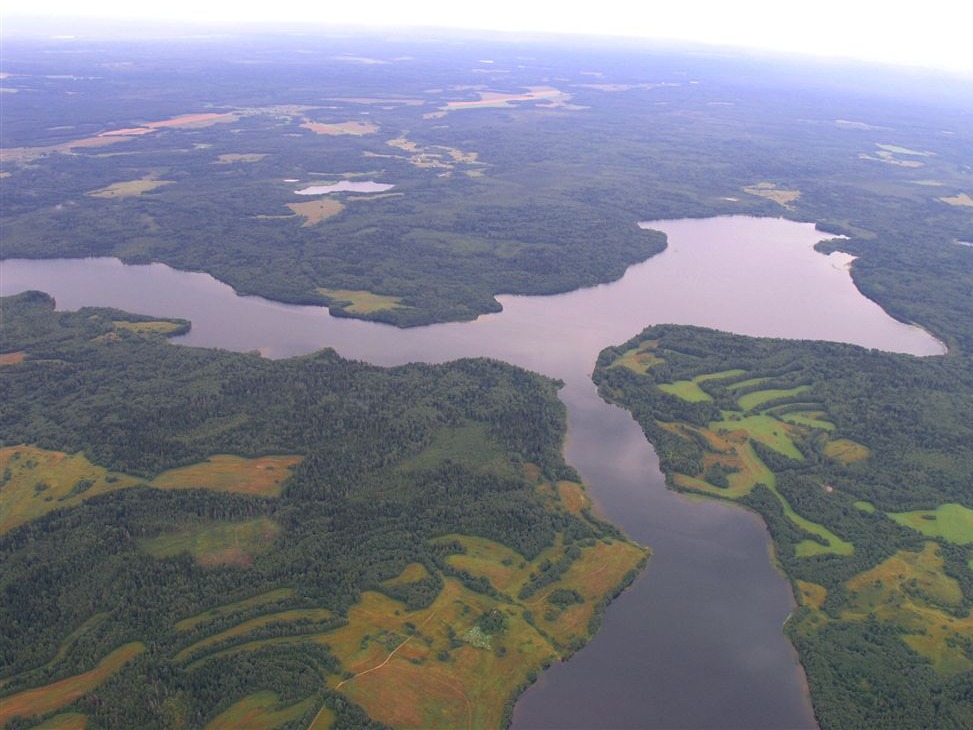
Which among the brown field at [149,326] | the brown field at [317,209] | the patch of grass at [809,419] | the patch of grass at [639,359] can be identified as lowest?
the brown field at [317,209]

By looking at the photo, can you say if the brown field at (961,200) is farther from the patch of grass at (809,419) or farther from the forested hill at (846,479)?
the patch of grass at (809,419)

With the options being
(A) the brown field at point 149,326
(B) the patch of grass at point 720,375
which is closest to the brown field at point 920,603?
(B) the patch of grass at point 720,375

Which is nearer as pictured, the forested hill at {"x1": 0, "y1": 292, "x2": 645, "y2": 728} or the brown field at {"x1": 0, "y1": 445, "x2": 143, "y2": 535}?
the forested hill at {"x1": 0, "y1": 292, "x2": 645, "y2": 728}

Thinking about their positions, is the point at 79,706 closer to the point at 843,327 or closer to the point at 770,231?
the point at 843,327

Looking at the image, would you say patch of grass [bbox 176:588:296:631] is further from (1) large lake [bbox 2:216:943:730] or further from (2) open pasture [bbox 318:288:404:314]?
(2) open pasture [bbox 318:288:404:314]

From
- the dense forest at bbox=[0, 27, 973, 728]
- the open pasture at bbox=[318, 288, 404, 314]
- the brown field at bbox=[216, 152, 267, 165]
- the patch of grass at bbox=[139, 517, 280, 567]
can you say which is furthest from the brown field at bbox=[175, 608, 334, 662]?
the brown field at bbox=[216, 152, 267, 165]

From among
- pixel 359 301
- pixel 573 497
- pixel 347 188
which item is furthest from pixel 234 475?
pixel 347 188

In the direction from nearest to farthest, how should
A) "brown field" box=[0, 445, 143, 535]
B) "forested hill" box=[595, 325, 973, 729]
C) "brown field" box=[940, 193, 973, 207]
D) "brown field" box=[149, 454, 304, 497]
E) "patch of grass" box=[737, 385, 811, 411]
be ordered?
"forested hill" box=[595, 325, 973, 729], "brown field" box=[0, 445, 143, 535], "brown field" box=[149, 454, 304, 497], "patch of grass" box=[737, 385, 811, 411], "brown field" box=[940, 193, 973, 207]
